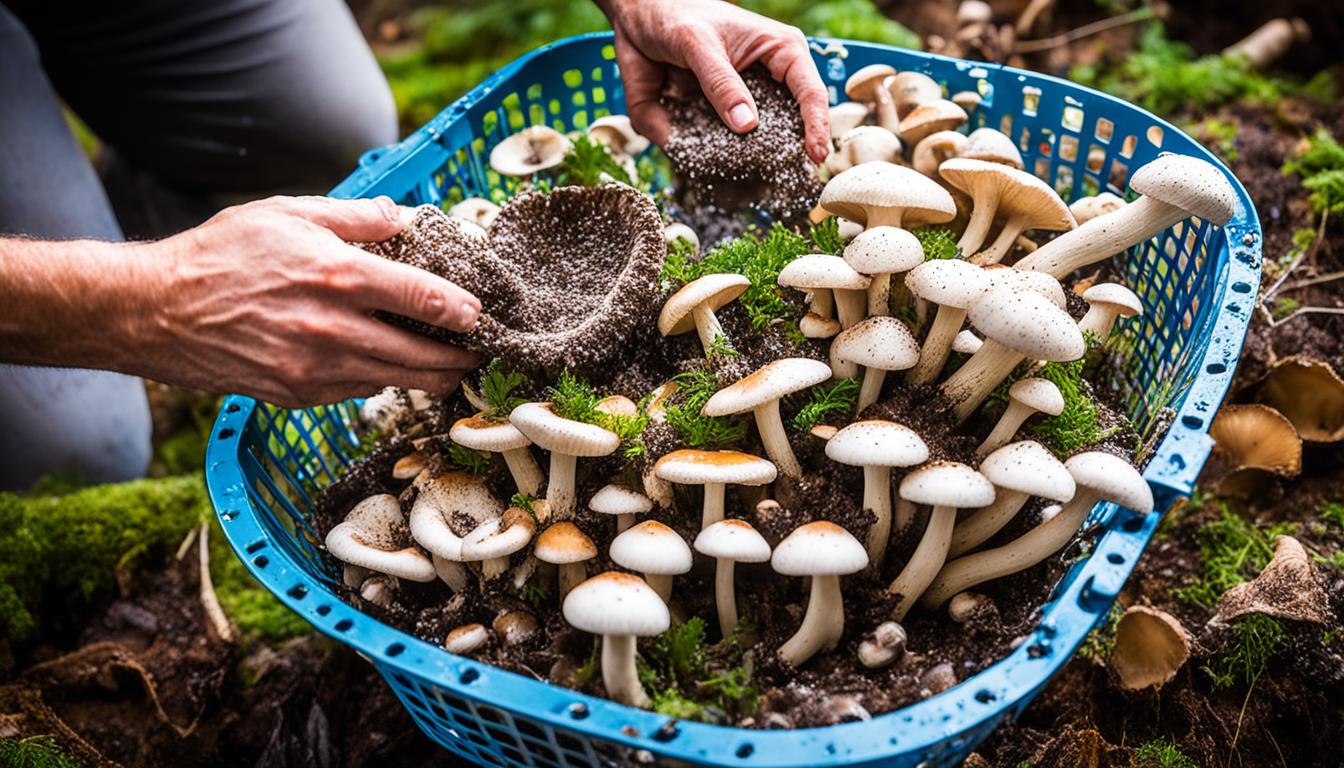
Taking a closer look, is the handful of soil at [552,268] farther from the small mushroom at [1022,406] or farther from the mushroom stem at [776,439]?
the small mushroom at [1022,406]

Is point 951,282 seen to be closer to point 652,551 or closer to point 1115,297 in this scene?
point 1115,297

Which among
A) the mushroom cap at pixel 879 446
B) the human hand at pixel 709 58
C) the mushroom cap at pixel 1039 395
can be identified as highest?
the human hand at pixel 709 58

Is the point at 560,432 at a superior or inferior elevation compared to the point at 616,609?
superior

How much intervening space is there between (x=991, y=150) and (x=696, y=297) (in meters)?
1.00

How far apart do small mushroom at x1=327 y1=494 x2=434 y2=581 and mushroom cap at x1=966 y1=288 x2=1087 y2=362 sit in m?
1.29

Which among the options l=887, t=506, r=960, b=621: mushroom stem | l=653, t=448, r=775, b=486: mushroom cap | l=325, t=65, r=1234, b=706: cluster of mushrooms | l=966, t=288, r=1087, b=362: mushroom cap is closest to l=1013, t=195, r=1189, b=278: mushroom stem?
Result: l=325, t=65, r=1234, b=706: cluster of mushrooms

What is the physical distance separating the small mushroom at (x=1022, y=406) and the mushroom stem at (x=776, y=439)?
0.41 meters

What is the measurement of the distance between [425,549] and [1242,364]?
2401mm

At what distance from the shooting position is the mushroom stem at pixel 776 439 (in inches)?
76.1

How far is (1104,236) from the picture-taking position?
2.18 metres

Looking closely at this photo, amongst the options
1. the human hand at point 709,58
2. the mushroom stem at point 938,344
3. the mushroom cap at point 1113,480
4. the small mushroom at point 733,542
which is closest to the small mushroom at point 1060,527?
the mushroom cap at point 1113,480

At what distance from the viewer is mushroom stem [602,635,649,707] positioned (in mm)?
1647

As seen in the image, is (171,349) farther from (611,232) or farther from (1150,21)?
(1150,21)

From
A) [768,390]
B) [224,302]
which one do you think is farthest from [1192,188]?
[224,302]
